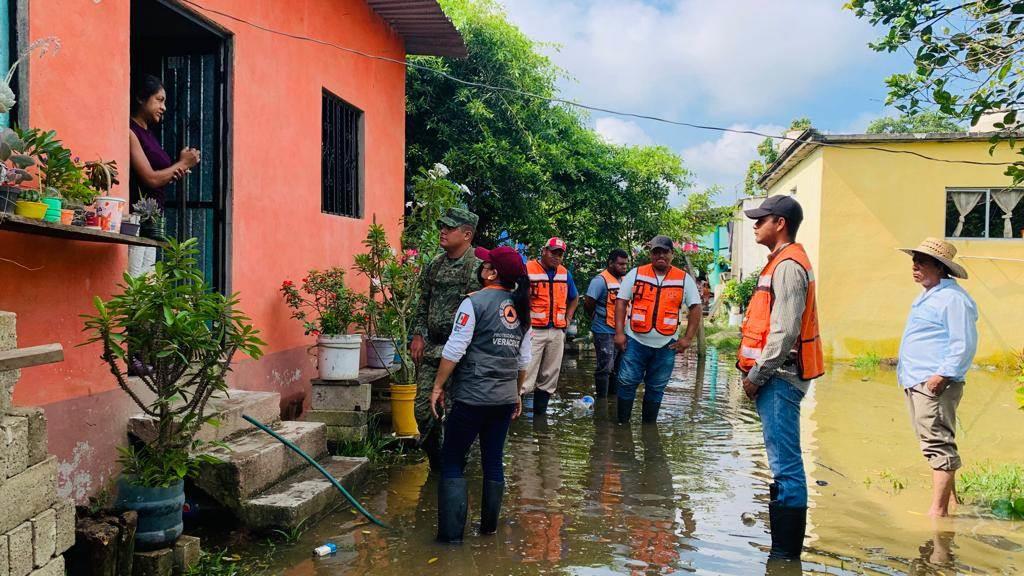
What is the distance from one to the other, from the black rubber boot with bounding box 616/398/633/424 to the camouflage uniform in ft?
9.14

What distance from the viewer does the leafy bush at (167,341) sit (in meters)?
3.77

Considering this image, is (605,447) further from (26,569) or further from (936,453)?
(26,569)

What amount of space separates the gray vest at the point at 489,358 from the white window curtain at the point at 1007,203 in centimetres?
1384

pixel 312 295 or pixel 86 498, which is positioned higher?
pixel 312 295

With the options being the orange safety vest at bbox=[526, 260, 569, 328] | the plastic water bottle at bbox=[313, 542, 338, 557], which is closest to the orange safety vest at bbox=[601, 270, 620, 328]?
the orange safety vest at bbox=[526, 260, 569, 328]

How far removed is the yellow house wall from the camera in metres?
15.1

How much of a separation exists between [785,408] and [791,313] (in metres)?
0.53

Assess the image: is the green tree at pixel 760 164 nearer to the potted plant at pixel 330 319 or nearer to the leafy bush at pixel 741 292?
the leafy bush at pixel 741 292

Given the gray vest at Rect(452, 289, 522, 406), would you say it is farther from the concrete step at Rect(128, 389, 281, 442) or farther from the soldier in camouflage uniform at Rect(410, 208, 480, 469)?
the concrete step at Rect(128, 389, 281, 442)

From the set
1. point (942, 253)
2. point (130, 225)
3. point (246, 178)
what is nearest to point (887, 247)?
point (942, 253)

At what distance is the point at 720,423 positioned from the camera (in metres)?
8.79

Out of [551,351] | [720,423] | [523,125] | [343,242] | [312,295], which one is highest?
[523,125]

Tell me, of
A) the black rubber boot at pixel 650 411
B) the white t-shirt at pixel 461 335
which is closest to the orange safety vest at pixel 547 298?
the black rubber boot at pixel 650 411

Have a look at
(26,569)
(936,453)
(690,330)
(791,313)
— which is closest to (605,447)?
(690,330)
